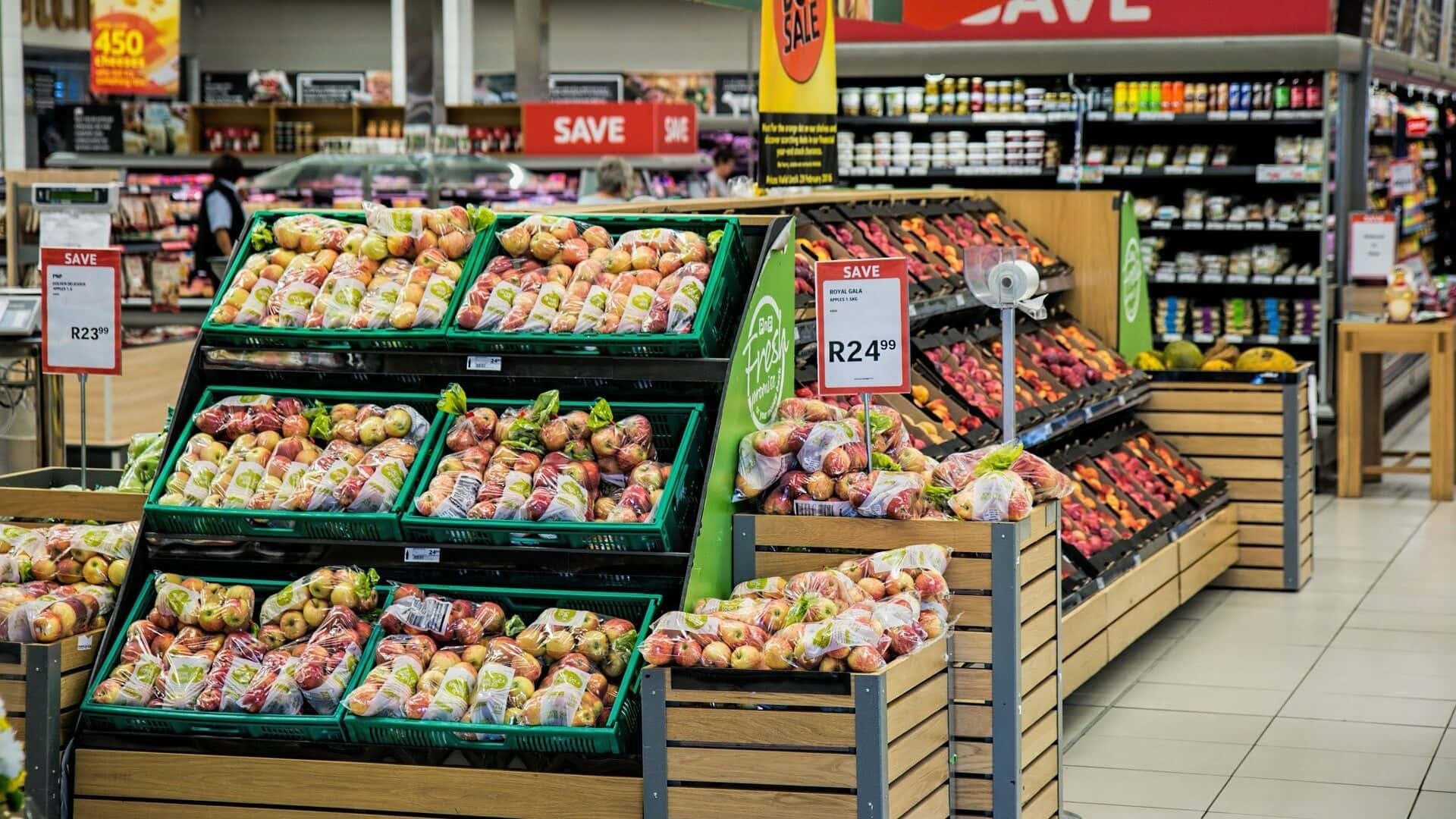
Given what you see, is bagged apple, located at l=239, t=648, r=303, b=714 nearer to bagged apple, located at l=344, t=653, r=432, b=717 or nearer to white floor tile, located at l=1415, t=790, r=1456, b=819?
bagged apple, located at l=344, t=653, r=432, b=717

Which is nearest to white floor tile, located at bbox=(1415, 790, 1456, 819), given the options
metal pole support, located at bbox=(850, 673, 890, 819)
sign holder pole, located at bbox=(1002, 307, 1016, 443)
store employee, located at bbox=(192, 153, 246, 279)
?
sign holder pole, located at bbox=(1002, 307, 1016, 443)

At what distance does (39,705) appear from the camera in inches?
142

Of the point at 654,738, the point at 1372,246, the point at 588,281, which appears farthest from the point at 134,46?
the point at 654,738

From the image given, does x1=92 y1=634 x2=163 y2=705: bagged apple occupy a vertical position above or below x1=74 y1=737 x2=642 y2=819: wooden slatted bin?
above

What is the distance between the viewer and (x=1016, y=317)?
7055 millimetres

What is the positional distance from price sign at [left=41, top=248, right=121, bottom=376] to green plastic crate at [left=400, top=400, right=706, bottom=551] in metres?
1.26

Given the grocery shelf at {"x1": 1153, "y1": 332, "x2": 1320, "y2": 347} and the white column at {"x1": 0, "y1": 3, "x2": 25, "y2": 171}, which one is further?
the white column at {"x1": 0, "y1": 3, "x2": 25, "y2": 171}

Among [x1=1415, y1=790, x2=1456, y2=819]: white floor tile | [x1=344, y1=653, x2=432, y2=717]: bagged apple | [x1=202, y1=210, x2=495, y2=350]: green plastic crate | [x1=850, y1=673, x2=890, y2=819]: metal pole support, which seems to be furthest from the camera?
[x1=1415, y1=790, x2=1456, y2=819]: white floor tile

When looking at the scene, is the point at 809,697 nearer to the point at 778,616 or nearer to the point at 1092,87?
the point at 778,616

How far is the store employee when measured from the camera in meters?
11.7

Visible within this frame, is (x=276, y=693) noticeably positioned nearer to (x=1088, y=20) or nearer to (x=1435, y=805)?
(x=1435, y=805)

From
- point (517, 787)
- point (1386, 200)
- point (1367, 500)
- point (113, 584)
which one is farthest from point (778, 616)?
point (1386, 200)

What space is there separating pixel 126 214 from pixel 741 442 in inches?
339

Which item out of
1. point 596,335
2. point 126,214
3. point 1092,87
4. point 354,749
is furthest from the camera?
point 126,214
